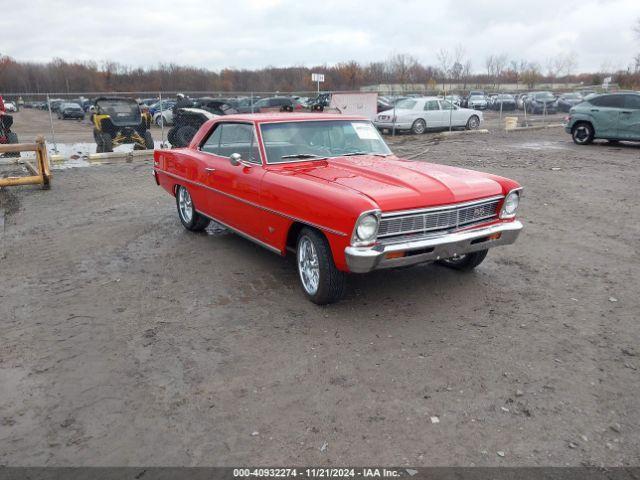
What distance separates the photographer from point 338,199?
4184mm

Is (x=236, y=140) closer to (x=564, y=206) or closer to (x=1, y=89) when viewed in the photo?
(x=564, y=206)

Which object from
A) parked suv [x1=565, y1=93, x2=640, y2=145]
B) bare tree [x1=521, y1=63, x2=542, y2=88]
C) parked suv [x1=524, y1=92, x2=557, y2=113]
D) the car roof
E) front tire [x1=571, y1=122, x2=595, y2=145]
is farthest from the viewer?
bare tree [x1=521, y1=63, x2=542, y2=88]

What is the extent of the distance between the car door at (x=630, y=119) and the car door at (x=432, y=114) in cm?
758

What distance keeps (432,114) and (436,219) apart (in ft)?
59.6

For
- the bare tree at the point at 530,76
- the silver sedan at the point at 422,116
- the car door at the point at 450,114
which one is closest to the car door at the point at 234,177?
the silver sedan at the point at 422,116

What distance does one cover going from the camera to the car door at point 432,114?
21.4 m

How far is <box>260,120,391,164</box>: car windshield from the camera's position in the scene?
5457 millimetres

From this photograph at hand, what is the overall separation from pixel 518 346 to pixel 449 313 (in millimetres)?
705

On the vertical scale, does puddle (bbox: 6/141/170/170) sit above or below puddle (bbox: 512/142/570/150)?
above

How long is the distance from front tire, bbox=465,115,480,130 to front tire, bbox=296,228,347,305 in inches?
779

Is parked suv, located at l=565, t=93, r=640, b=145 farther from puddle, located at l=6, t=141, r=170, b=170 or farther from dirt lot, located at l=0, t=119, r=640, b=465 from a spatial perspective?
puddle, located at l=6, t=141, r=170, b=170

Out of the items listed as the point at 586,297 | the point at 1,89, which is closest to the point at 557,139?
the point at 586,297

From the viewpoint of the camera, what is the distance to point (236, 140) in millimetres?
5914

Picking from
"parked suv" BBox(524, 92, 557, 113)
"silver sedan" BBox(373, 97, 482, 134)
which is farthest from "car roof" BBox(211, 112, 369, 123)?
"parked suv" BBox(524, 92, 557, 113)
